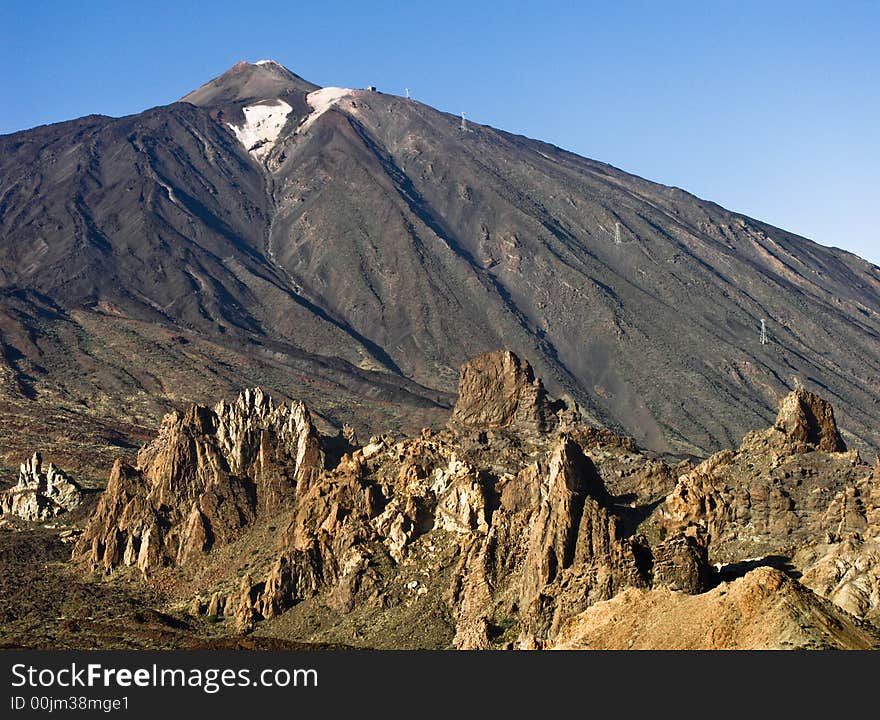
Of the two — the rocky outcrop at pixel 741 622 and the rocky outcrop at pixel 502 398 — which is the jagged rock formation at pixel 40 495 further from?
the rocky outcrop at pixel 741 622

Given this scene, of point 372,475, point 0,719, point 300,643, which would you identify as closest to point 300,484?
point 372,475

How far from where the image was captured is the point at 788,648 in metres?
54.9

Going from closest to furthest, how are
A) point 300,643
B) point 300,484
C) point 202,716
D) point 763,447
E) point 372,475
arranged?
point 202,716, point 300,643, point 763,447, point 372,475, point 300,484

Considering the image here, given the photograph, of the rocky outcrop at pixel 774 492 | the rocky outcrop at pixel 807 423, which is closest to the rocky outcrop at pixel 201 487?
the rocky outcrop at pixel 774 492

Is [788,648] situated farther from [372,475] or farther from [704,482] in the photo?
[372,475]

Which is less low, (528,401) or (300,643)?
(528,401)

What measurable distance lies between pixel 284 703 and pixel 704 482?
A: 167 feet

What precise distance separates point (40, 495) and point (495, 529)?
65.3m

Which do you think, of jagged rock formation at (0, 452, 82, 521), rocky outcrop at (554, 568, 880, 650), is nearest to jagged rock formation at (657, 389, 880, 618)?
rocky outcrop at (554, 568, 880, 650)

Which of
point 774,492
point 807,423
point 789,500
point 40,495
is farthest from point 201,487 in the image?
point 789,500

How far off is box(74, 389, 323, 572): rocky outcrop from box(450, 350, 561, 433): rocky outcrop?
517 inches

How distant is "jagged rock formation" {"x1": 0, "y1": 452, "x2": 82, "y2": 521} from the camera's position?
146125 millimetres

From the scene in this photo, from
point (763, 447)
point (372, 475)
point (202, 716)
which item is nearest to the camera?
point (202, 716)

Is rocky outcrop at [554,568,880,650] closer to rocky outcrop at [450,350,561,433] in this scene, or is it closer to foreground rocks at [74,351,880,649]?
foreground rocks at [74,351,880,649]
